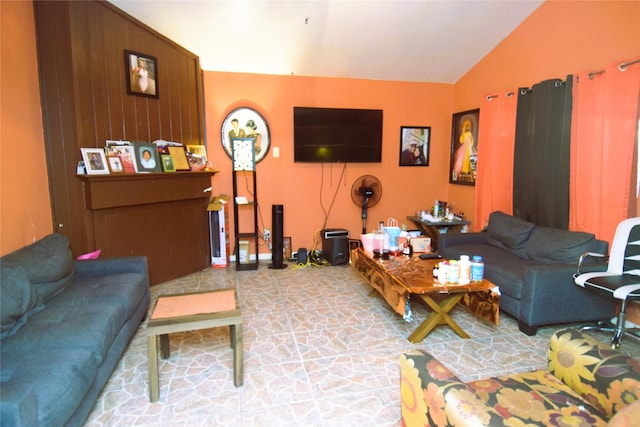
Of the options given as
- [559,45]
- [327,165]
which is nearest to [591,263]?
[559,45]

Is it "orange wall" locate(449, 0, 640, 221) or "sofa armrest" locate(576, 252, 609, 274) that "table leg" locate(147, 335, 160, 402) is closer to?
"sofa armrest" locate(576, 252, 609, 274)

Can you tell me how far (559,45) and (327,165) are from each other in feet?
9.11

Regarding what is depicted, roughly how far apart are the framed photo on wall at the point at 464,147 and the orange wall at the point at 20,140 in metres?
4.56

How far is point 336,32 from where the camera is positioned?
3846 mm

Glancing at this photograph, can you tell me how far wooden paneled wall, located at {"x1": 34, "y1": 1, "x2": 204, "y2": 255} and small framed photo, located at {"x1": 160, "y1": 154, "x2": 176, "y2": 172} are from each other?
0.27 metres

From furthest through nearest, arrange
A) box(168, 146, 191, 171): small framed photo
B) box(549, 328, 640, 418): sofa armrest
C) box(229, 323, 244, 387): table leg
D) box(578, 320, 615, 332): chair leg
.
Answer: box(168, 146, 191, 171): small framed photo → box(578, 320, 615, 332): chair leg → box(229, 323, 244, 387): table leg → box(549, 328, 640, 418): sofa armrest

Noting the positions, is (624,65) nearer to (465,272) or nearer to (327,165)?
(465,272)

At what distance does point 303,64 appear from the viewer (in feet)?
14.3

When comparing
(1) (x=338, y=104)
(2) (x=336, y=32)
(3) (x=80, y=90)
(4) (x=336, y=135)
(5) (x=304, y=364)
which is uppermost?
(2) (x=336, y=32)

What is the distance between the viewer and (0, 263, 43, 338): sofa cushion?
5.93 feet

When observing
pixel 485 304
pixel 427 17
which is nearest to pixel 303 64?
pixel 427 17

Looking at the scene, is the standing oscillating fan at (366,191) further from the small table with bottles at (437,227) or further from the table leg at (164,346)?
the table leg at (164,346)

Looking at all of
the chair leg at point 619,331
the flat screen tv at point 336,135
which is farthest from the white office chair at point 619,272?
the flat screen tv at point 336,135

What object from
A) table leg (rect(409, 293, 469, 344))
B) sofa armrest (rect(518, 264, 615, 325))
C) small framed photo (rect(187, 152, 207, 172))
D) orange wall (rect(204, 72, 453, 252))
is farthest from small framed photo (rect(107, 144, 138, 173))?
sofa armrest (rect(518, 264, 615, 325))
